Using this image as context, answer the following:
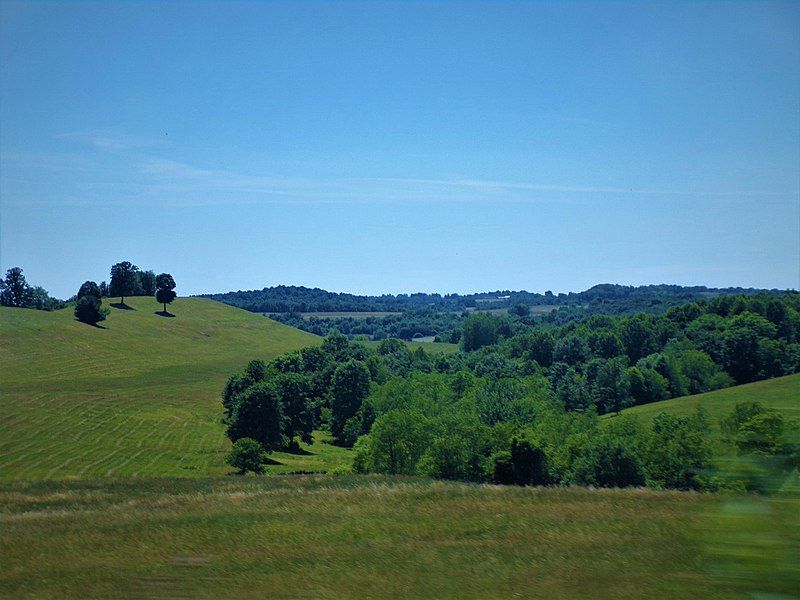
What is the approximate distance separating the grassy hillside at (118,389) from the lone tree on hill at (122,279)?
19.3 ft

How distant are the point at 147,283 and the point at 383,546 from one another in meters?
161

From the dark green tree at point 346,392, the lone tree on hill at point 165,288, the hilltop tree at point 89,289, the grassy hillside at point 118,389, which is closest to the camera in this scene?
the grassy hillside at point 118,389

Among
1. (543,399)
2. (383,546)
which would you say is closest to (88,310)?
(543,399)

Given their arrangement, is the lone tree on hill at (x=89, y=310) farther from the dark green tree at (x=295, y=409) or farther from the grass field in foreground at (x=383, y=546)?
the grass field in foreground at (x=383, y=546)

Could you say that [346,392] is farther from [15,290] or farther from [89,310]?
[15,290]

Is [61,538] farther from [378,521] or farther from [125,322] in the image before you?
[125,322]

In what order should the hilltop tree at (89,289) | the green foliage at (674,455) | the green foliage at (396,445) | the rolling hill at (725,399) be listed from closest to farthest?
1. the green foliage at (674,455)
2. the green foliage at (396,445)
3. the rolling hill at (725,399)
4. the hilltop tree at (89,289)

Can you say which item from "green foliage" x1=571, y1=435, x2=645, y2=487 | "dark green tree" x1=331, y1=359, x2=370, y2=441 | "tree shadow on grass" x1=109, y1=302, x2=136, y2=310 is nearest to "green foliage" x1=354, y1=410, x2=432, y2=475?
"green foliage" x1=571, y1=435, x2=645, y2=487

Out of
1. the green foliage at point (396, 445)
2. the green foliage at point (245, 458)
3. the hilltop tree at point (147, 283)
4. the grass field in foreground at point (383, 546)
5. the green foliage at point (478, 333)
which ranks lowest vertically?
the green foliage at point (245, 458)

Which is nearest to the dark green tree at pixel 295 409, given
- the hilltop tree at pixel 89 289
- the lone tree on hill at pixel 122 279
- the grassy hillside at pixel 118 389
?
the grassy hillside at pixel 118 389

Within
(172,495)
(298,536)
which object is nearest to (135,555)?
(298,536)

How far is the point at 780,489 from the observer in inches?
170

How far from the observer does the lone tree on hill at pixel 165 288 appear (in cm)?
15125

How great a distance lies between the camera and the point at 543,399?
7744cm
